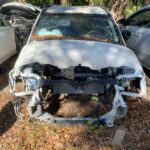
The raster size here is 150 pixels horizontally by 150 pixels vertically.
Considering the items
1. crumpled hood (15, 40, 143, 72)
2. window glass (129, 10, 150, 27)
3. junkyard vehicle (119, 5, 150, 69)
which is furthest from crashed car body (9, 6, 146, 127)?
window glass (129, 10, 150, 27)

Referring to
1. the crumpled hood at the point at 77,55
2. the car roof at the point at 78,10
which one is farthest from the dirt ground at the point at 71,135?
the car roof at the point at 78,10

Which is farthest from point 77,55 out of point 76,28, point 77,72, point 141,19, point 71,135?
point 141,19

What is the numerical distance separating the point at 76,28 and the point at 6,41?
2.55 meters

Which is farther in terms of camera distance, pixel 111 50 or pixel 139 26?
pixel 139 26

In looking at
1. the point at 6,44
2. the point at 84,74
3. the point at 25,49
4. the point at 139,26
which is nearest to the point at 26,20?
the point at 6,44

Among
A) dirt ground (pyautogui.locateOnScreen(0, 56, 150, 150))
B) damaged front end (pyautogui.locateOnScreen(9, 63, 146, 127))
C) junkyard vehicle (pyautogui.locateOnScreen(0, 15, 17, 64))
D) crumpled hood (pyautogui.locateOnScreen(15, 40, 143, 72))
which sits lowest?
junkyard vehicle (pyautogui.locateOnScreen(0, 15, 17, 64))

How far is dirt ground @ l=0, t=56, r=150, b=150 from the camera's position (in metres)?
5.39

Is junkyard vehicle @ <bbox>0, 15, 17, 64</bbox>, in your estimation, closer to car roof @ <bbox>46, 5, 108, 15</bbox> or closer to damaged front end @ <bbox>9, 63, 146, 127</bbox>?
car roof @ <bbox>46, 5, 108, 15</bbox>

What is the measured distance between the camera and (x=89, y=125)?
234 inches

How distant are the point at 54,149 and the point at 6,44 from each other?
4.54 m

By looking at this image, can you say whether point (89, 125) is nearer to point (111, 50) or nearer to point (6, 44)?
point (111, 50)

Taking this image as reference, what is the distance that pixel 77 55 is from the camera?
6.06 metres

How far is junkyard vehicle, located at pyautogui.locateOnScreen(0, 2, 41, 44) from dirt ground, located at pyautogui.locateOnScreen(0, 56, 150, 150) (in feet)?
20.1

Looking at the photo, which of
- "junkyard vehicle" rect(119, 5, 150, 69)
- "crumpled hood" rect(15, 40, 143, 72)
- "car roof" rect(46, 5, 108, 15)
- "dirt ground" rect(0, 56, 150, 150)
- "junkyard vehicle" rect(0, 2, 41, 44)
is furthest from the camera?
"junkyard vehicle" rect(0, 2, 41, 44)
